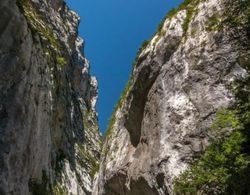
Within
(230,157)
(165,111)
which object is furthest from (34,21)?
(230,157)

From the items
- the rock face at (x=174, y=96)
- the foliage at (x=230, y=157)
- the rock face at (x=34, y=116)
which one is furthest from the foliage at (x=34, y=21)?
the foliage at (x=230, y=157)

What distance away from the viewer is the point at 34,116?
109 ft

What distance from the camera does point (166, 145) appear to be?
851 inches

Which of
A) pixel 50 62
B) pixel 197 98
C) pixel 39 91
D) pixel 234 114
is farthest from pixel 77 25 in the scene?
pixel 234 114

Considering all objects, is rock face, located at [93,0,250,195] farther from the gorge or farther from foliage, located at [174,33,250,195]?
foliage, located at [174,33,250,195]

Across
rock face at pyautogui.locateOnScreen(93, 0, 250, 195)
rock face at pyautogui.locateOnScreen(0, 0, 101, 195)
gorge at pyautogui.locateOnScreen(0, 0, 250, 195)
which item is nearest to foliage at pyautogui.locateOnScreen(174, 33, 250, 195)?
gorge at pyautogui.locateOnScreen(0, 0, 250, 195)

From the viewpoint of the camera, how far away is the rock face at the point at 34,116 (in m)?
27.1

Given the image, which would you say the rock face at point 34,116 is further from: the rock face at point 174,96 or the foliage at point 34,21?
the rock face at point 174,96

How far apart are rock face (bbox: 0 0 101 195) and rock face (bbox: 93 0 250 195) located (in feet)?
21.5

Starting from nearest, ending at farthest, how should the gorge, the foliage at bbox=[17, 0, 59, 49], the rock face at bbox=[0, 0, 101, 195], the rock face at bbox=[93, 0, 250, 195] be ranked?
the gorge, the rock face at bbox=[93, 0, 250, 195], the rock face at bbox=[0, 0, 101, 195], the foliage at bbox=[17, 0, 59, 49]

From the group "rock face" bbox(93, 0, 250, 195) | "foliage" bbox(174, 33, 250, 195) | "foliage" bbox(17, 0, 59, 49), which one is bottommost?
"foliage" bbox(174, 33, 250, 195)

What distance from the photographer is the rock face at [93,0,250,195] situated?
20406mm

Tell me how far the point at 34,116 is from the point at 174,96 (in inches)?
579

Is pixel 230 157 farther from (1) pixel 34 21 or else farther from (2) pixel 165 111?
(1) pixel 34 21
